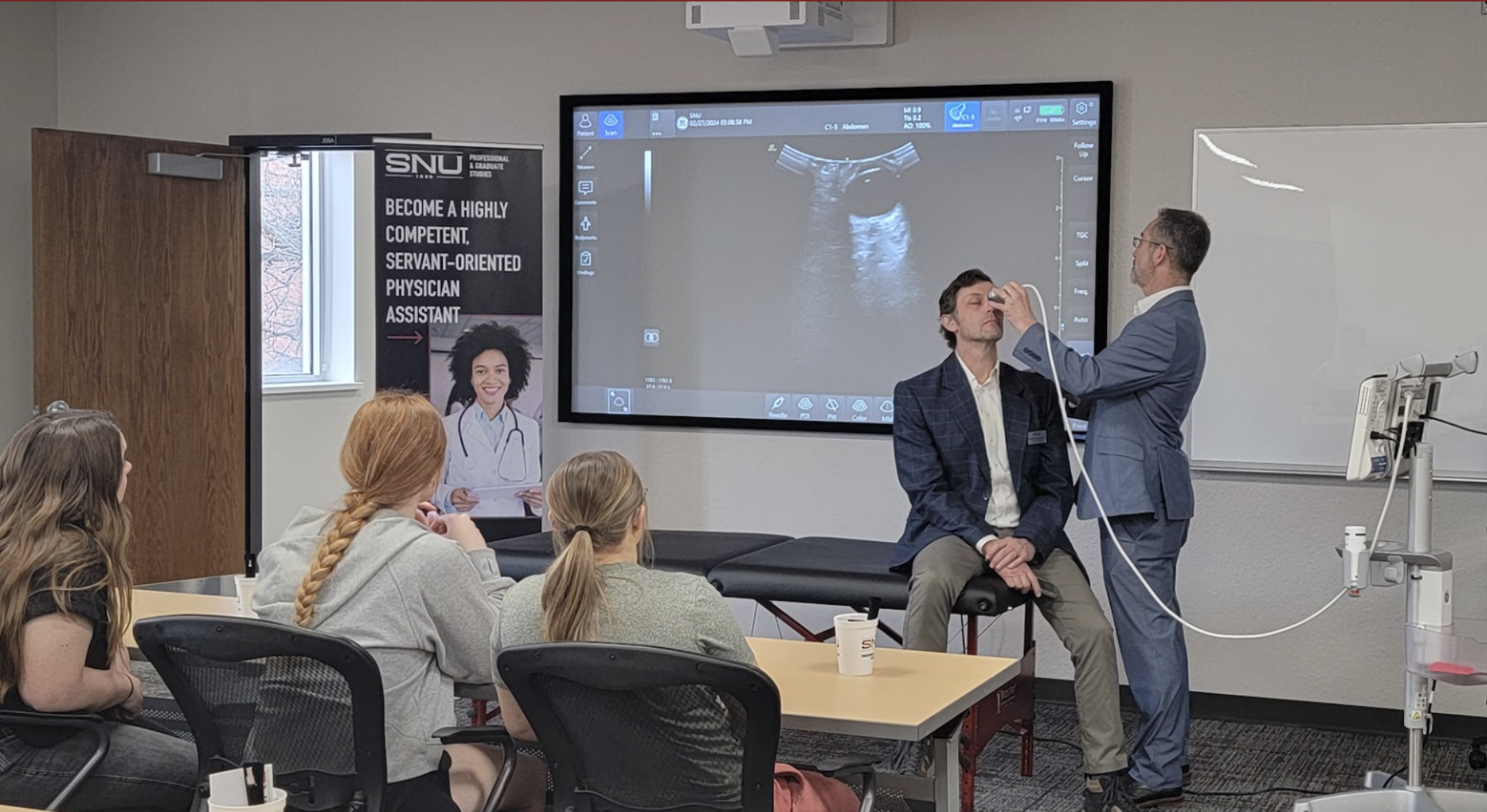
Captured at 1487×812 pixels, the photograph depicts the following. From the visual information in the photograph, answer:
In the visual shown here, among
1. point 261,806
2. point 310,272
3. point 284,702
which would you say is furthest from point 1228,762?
point 310,272

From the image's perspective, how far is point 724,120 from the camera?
5.62 meters

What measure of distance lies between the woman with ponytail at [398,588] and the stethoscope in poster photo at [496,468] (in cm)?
280

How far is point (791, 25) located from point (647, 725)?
3.32 metres

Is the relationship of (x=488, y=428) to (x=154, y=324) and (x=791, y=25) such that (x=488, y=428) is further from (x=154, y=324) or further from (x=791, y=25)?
(x=791, y=25)

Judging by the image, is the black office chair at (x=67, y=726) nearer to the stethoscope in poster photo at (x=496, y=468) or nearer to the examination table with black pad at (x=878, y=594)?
the examination table with black pad at (x=878, y=594)

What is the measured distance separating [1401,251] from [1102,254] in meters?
0.92

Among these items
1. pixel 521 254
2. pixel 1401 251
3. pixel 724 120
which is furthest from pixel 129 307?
pixel 1401 251

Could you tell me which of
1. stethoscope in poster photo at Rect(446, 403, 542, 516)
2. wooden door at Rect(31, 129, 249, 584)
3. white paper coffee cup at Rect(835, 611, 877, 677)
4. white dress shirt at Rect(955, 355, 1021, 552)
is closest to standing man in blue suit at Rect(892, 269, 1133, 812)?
white dress shirt at Rect(955, 355, 1021, 552)

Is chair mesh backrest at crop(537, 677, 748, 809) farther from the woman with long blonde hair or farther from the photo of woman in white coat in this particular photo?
the photo of woman in white coat

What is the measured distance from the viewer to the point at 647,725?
7.32 ft

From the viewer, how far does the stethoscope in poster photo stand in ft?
18.1

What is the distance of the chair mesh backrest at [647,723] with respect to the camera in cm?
212

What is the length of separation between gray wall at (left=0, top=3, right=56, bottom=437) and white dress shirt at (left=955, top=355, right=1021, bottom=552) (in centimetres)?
409

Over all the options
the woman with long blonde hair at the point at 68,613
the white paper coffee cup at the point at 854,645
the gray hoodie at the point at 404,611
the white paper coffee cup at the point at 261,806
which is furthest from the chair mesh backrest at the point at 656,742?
the woman with long blonde hair at the point at 68,613
